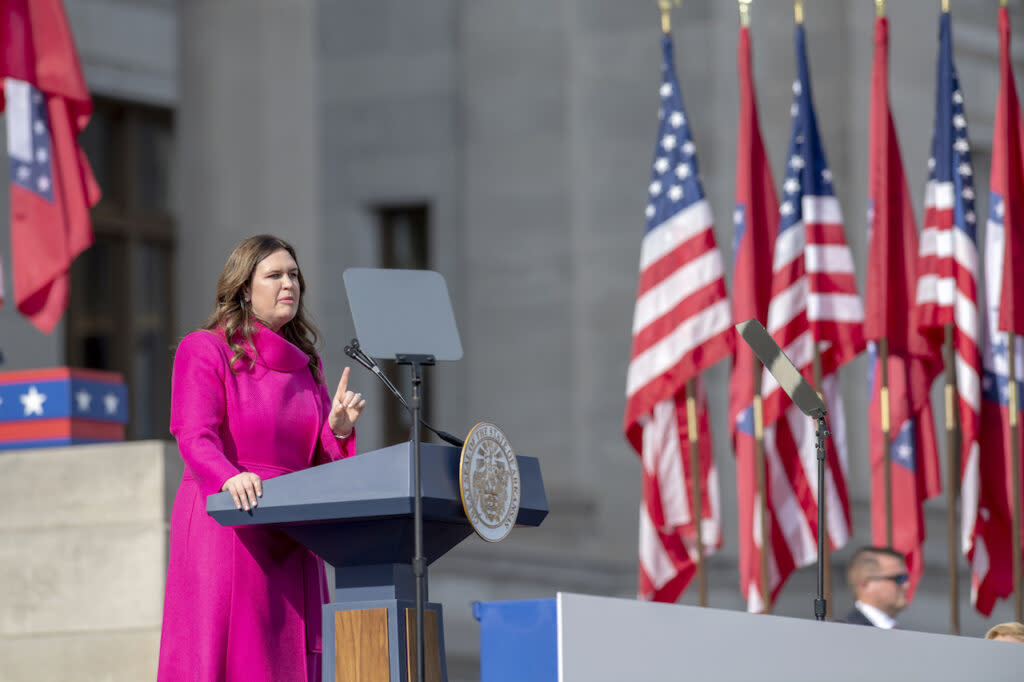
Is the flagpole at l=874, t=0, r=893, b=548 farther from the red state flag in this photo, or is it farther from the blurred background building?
the blurred background building

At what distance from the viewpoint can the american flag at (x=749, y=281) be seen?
8875 mm

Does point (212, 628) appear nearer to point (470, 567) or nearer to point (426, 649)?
point (426, 649)

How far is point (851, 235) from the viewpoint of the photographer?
13.0 metres

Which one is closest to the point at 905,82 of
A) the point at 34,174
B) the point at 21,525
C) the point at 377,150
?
the point at 377,150

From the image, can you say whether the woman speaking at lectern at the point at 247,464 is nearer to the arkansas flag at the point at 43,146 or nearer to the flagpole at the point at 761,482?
the flagpole at the point at 761,482

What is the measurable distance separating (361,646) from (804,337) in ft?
18.8

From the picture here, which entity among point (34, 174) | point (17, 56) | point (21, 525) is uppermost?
point (17, 56)

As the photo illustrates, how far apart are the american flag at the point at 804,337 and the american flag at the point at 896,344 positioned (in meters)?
0.18

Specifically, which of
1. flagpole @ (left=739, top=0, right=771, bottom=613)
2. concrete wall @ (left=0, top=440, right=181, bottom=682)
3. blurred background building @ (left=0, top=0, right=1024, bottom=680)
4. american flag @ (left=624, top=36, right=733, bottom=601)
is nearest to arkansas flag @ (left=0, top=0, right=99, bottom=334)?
concrete wall @ (left=0, top=440, right=181, bottom=682)

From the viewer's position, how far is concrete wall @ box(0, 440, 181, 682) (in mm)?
6566

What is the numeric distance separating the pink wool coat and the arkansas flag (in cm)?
574

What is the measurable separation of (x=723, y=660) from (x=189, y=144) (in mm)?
12394

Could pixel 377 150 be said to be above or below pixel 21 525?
above

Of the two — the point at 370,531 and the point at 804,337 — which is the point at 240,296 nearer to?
the point at 370,531
